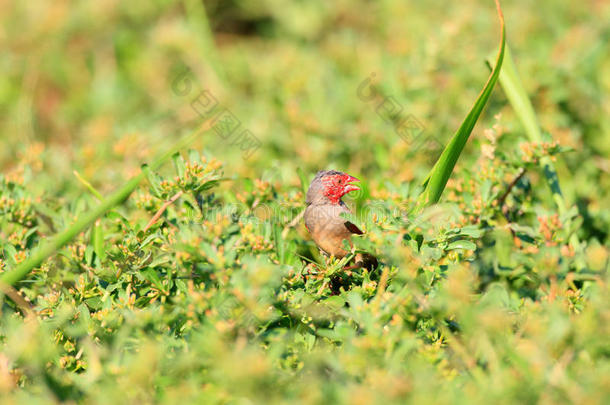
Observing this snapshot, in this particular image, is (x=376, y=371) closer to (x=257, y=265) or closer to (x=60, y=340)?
(x=257, y=265)

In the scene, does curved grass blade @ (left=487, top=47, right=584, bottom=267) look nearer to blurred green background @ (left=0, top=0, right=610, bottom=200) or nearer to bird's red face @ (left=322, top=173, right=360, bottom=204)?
blurred green background @ (left=0, top=0, right=610, bottom=200)

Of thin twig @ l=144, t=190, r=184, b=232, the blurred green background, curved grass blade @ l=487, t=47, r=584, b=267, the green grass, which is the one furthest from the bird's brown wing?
curved grass blade @ l=487, t=47, r=584, b=267

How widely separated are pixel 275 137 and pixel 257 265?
7.07 feet

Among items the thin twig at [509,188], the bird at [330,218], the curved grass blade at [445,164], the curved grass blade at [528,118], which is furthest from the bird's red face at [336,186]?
the curved grass blade at [528,118]

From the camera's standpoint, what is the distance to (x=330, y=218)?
2465mm

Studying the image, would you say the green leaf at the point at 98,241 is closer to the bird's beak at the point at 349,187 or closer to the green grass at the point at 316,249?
the green grass at the point at 316,249

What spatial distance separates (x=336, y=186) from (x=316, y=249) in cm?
31

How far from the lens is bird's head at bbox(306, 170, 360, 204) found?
2.58 m

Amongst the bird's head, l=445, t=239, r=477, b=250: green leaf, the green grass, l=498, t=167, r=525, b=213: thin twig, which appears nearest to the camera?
the green grass

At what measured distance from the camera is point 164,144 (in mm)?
4480

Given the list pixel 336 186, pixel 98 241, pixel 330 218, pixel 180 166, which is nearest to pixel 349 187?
pixel 336 186

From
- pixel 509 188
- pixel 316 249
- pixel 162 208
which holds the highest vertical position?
pixel 162 208

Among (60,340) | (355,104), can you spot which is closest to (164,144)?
(355,104)

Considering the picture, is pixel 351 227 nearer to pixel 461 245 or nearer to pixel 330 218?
pixel 330 218
